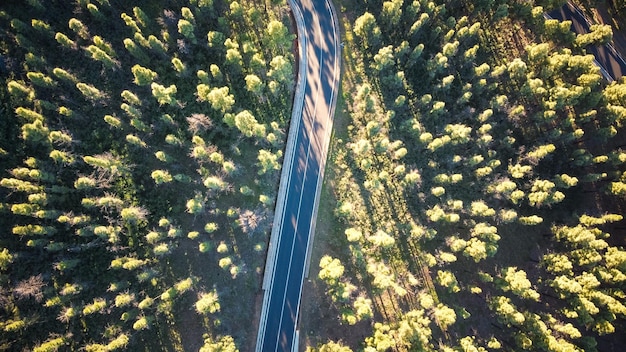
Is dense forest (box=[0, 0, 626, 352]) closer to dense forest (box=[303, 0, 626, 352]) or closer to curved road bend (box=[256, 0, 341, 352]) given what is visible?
dense forest (box=[303, 0, 626, 352])

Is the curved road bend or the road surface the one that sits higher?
the road surface

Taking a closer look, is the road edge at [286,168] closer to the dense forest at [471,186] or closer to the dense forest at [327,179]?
the dense forest at [327,179]

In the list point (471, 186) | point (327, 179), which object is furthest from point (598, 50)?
point (327, 179)

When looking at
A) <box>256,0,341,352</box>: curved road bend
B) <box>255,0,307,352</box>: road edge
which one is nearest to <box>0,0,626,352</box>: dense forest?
<box>255,0,307,352</box>: road edge

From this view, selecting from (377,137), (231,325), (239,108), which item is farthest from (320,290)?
(239,108)

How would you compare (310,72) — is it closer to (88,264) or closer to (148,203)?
(148,203)

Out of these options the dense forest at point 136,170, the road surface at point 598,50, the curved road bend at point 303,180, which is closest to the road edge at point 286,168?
the curved road bend at point 303,180
